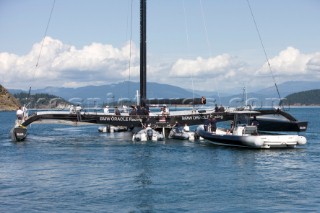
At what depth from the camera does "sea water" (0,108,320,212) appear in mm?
20828

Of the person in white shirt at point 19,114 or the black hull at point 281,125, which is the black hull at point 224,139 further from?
the person in white shirt at point 19,114

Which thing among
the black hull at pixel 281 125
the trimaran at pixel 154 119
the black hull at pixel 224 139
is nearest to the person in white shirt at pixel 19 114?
the trimaran at pixel 154 119

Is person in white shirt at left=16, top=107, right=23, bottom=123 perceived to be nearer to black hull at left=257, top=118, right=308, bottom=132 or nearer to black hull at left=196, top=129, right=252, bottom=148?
black hull at left=196, top=129, right=252, bottom=148

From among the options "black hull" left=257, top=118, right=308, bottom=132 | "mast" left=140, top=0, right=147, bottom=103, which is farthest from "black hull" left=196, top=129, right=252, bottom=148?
"mast" left=140, top=0, right=147, bottom=103

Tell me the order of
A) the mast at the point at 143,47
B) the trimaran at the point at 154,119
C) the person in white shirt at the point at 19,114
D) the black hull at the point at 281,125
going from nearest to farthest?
1. the trimaran at the point at 154,119
2. the person in white shirt at the point at 19,114
3. the black hull at the point at 281,125
4. the mast at the point at 143,47

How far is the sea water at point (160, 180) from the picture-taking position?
68.3ft

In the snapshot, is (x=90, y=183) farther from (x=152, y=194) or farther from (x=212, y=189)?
(x=212, y=189)

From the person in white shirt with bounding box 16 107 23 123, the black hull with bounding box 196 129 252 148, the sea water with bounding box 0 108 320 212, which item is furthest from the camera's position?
the person in white shirt with bounding box 16 107 23 123

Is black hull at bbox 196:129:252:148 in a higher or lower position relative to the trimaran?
lower

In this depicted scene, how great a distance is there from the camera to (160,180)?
2644 centimetres

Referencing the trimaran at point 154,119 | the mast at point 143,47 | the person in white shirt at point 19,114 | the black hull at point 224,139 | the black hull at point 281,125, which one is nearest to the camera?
the black hull at point 224,139

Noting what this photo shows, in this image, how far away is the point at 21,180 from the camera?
26469mm

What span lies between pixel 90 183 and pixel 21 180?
386cm

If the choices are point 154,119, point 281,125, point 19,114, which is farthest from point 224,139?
point 19,114
